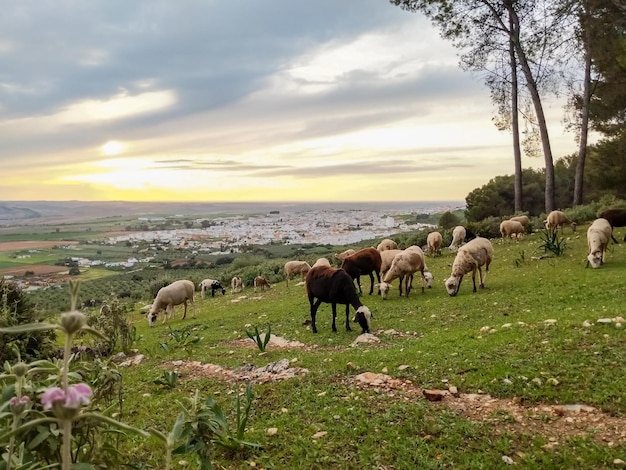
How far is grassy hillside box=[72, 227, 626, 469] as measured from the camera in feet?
15.9

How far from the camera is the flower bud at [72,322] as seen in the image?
5.49ft

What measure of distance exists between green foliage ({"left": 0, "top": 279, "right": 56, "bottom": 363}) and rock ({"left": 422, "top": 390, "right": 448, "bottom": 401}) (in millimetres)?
6663

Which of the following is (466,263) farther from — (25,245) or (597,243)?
(25,245)

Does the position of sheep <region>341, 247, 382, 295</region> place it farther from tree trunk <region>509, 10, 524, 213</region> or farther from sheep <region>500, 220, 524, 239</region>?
tree trunk <region>509, 10, 524, 213</region>

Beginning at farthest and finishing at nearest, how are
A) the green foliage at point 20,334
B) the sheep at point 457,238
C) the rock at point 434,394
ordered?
1. the sheep at point 457,238
2. the green foliage at point 20,334
3. the rock at point 434,394

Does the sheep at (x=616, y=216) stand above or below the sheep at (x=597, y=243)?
above

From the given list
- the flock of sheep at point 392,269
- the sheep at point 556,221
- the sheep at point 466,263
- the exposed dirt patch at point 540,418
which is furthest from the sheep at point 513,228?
the exposed dirt patch at point 540,418

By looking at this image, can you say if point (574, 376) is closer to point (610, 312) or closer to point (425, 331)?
point (610, 312)

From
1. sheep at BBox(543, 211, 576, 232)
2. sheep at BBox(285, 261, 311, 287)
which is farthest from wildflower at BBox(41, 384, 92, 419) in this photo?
sheep at BBox(543, 211, 576, 232)

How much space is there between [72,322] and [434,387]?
5620 mm

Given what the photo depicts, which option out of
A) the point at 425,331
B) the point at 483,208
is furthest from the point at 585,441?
the point at 483,208

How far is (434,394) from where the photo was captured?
6.03m

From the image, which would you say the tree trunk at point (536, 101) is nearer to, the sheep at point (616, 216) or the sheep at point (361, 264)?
the sheep at point (616, 216)

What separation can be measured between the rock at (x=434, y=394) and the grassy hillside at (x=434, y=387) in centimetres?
12
